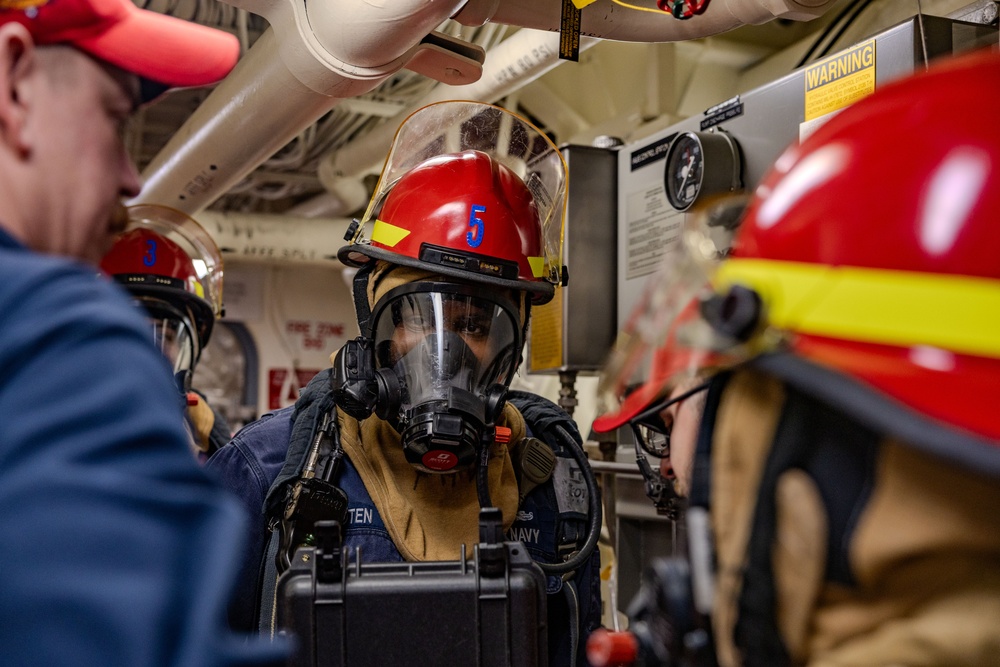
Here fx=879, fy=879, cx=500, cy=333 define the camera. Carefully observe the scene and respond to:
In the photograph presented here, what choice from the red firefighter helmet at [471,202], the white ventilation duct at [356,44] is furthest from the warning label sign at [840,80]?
the red firefighter helmet at [471,202]

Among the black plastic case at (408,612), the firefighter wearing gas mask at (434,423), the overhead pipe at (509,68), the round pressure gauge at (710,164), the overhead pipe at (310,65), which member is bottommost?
the black plastic case at (408,612)

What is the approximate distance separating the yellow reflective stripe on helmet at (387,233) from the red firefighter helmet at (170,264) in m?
1.55

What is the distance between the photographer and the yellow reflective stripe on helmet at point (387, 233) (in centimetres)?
202

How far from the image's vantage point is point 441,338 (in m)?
1.94

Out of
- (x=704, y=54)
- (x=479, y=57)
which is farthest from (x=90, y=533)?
(x=704, y=54)

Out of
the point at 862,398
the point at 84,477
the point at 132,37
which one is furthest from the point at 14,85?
the point at 862,398

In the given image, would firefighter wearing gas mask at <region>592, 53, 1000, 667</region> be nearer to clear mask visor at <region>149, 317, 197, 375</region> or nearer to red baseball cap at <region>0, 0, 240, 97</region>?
red baseball cap at <region>0, 0, 240, 97</region>

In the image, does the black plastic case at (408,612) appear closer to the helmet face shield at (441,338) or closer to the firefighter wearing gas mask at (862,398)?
the helmet face shield at (441,338)

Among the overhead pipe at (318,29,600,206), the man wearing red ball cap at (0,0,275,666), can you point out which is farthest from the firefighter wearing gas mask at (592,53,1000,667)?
the overhead pipe at (318,29,600,206)

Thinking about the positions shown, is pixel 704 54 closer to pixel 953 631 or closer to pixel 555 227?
pixel 555 227

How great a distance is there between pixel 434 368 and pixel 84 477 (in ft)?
4.37

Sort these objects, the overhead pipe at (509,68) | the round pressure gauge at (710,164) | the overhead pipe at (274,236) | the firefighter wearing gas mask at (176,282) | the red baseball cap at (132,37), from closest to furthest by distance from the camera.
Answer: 1. the red baseball cap at (132,37)
2. the round pressure gauge at (710,164)
3. the overhead pipe at (509,68)
4. the firefighter wearing gas mask at (176,282)
5. the overhead pipe at (274,236)

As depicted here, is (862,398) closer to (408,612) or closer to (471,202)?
(408,612)

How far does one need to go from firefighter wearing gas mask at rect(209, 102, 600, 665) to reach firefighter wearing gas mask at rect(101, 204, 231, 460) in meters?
1.41
